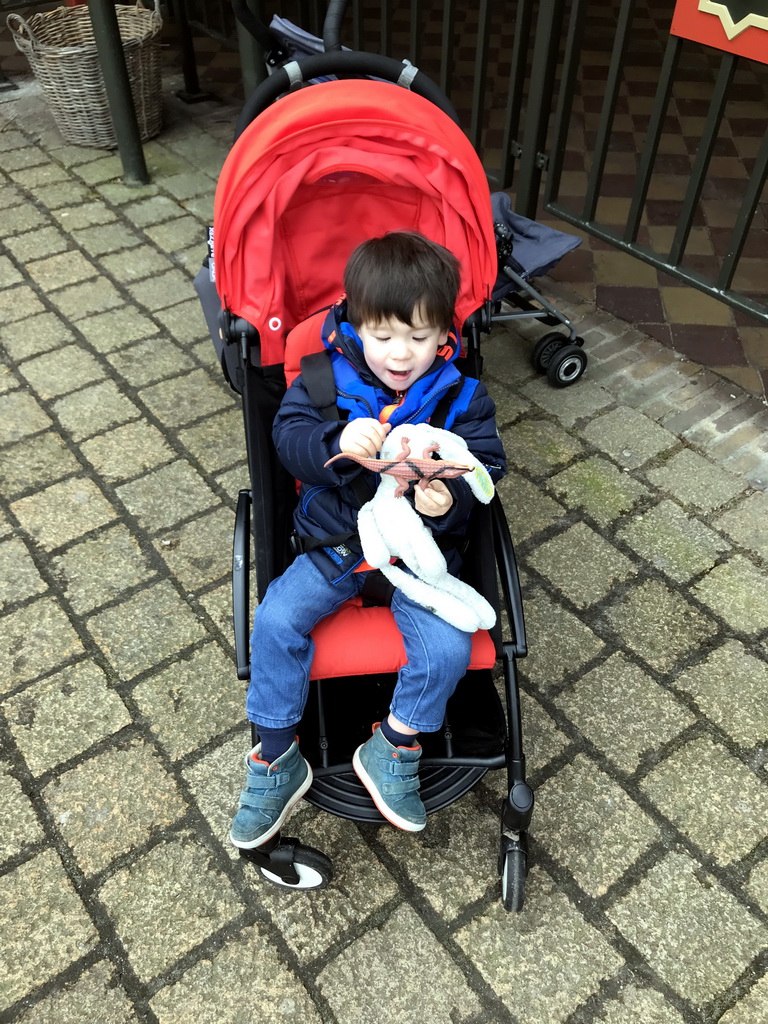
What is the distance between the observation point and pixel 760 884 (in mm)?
2242

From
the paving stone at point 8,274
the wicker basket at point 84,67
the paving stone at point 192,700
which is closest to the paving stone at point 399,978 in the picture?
the paving stone at point 192,700

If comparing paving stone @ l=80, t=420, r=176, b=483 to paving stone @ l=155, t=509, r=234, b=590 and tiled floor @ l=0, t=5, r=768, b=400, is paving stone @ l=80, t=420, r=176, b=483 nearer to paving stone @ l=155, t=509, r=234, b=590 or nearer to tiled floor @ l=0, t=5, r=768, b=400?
paving stone @ l=155, t=509, r=234, b=590

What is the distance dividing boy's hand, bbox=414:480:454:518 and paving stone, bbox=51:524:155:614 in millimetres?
1354

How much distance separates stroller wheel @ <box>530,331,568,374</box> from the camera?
142 inches

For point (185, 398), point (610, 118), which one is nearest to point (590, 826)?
point (185, 398)

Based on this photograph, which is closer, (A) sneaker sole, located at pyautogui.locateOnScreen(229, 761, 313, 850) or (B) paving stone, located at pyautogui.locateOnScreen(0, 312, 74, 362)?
(A) sneaker sole, located at pyautogui.locateOnScreen(229, 761, 313, 850)

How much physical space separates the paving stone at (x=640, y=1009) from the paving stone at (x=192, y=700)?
1.29m

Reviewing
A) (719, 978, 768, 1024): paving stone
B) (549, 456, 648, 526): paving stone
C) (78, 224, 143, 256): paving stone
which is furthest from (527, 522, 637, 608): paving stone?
(78, 224, 143, 256): paving stone

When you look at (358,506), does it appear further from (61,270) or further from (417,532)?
(61,270)

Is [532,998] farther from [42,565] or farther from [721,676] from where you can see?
[42,565]

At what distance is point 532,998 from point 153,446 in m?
2.42

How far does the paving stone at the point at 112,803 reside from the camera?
2307 mm

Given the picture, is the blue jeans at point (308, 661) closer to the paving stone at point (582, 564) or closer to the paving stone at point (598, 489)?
the paving stone at point (582, 564)

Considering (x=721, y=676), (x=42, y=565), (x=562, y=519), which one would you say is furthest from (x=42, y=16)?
(x=721, y=676)
